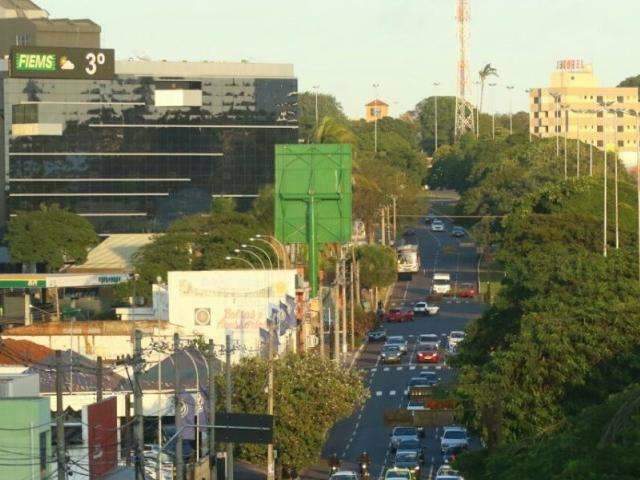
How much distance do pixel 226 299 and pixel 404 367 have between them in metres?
10.4

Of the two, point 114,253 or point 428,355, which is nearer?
point 428,355

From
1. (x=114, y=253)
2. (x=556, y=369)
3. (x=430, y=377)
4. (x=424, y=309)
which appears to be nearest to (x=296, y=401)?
(x=556, y=369)

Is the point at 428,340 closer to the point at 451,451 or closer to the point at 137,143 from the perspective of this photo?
the point at 451,451

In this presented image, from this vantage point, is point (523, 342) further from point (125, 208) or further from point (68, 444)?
point (125, 208)

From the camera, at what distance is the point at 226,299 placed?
296 ft

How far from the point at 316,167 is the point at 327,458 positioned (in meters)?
40.3

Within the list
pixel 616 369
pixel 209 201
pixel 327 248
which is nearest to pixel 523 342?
pixel 616 369

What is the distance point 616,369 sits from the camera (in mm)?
55406

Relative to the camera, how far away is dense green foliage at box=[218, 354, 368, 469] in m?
64.1

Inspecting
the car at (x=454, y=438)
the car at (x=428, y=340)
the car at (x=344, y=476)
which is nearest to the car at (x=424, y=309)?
the car at (x=428, y=340)

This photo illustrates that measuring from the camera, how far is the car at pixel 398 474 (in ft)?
191

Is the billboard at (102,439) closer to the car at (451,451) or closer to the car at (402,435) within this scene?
the car at (451,451)

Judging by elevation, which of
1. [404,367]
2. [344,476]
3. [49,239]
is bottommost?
[404,367]

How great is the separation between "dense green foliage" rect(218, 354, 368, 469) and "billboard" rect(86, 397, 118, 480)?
11980mm
